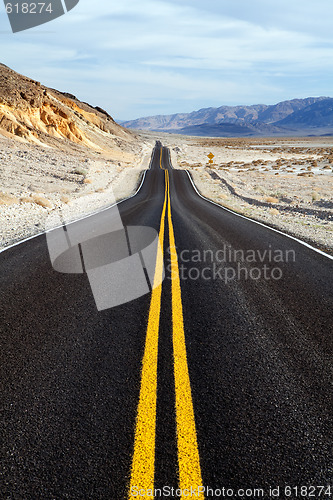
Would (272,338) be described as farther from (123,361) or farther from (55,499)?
(55,499)

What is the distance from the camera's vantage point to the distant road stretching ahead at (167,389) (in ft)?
6.60

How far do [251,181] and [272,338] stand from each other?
111ft

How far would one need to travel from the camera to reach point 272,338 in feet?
12.2

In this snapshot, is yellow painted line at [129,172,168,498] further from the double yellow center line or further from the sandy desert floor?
the sandy desert floor

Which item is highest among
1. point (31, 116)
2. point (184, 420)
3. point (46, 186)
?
point (31, 116)

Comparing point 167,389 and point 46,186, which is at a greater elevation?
point 46,186

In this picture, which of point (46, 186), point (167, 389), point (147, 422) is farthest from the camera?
point (46, 186)

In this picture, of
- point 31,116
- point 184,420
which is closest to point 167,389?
point 184,420

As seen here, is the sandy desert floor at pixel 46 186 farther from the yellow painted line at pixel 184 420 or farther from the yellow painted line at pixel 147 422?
the yellow painted line at pixel 184 420

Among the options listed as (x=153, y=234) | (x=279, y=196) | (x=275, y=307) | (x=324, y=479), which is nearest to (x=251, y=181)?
(x=279, y=196)

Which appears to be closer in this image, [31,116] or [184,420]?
[184,420]

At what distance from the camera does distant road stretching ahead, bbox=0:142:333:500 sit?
6.60 feet

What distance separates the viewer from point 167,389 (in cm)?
272

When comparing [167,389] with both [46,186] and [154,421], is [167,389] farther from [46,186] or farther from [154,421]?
[46,186]
